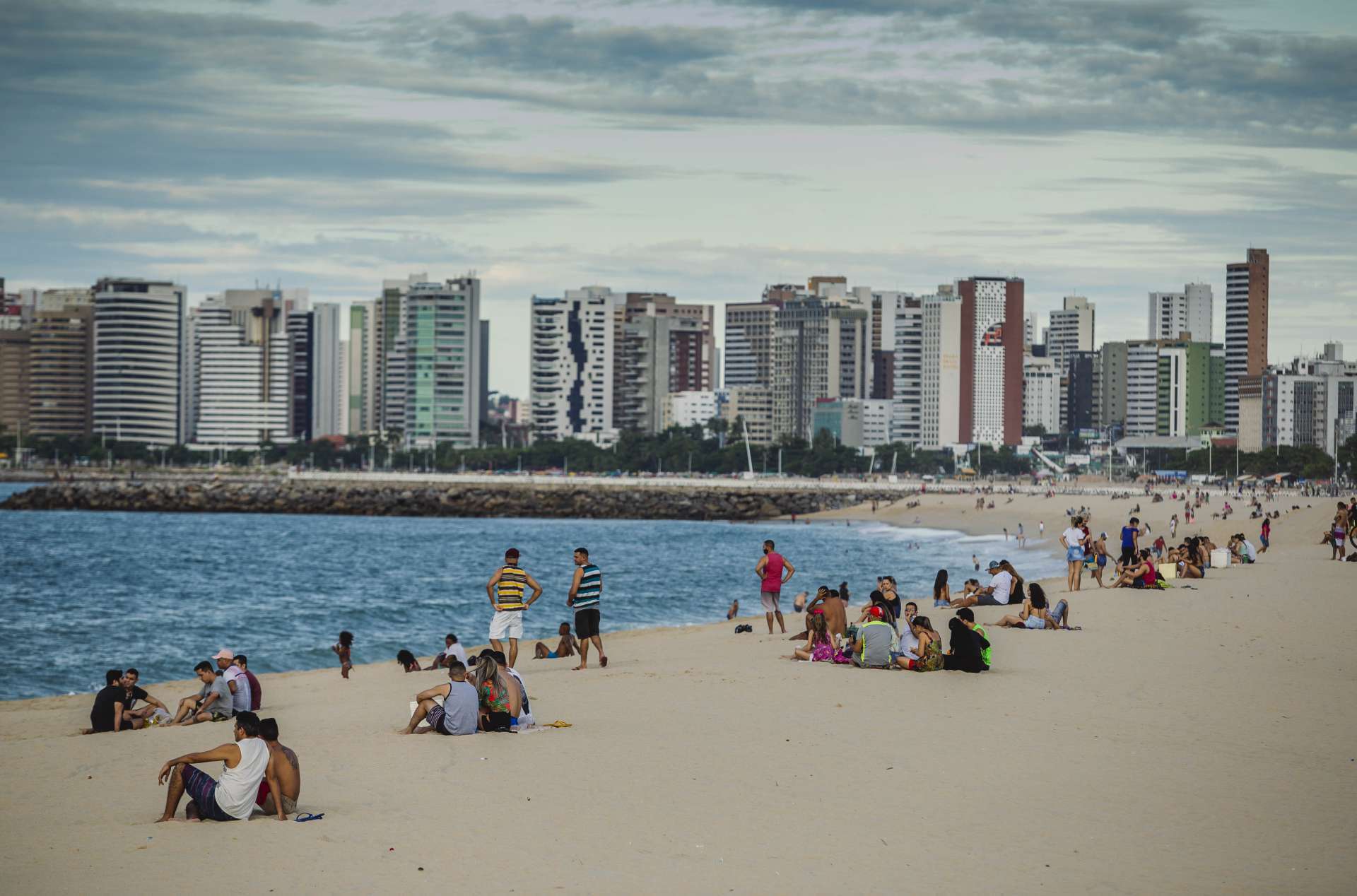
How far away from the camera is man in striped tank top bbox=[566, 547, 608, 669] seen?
1625 cm

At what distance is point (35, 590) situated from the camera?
42469mm

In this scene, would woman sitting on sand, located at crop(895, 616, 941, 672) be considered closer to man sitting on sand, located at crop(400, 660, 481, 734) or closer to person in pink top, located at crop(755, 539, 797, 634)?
person in pink top, located at crop(755, 539, 797, 634)

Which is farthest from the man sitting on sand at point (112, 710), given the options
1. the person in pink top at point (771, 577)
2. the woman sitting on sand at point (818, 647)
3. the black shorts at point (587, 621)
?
the person in pink top at point (771, 577)

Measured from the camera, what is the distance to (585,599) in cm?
1652

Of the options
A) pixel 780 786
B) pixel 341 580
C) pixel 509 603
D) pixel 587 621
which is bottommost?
pixel 341 580

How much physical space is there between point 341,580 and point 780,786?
37212 millimetres

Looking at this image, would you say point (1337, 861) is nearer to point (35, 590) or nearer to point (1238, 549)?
point (1238, 549)

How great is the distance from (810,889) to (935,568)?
41.6 meters

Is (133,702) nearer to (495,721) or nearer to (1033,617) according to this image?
(495,721)

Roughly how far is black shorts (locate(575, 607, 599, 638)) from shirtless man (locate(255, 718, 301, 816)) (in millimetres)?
7098

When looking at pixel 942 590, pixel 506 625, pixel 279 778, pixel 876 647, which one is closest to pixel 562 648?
pixel 506 625

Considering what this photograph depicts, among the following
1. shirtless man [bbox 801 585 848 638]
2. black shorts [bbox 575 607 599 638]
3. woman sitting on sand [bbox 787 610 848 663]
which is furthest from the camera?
shirtless man [bbox 801 585 848 638]

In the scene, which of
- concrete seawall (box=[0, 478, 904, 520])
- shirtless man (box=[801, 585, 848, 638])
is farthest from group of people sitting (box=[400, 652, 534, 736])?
concrete seawall (box=[0, 478, 904, 520])

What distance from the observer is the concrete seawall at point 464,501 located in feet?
356
